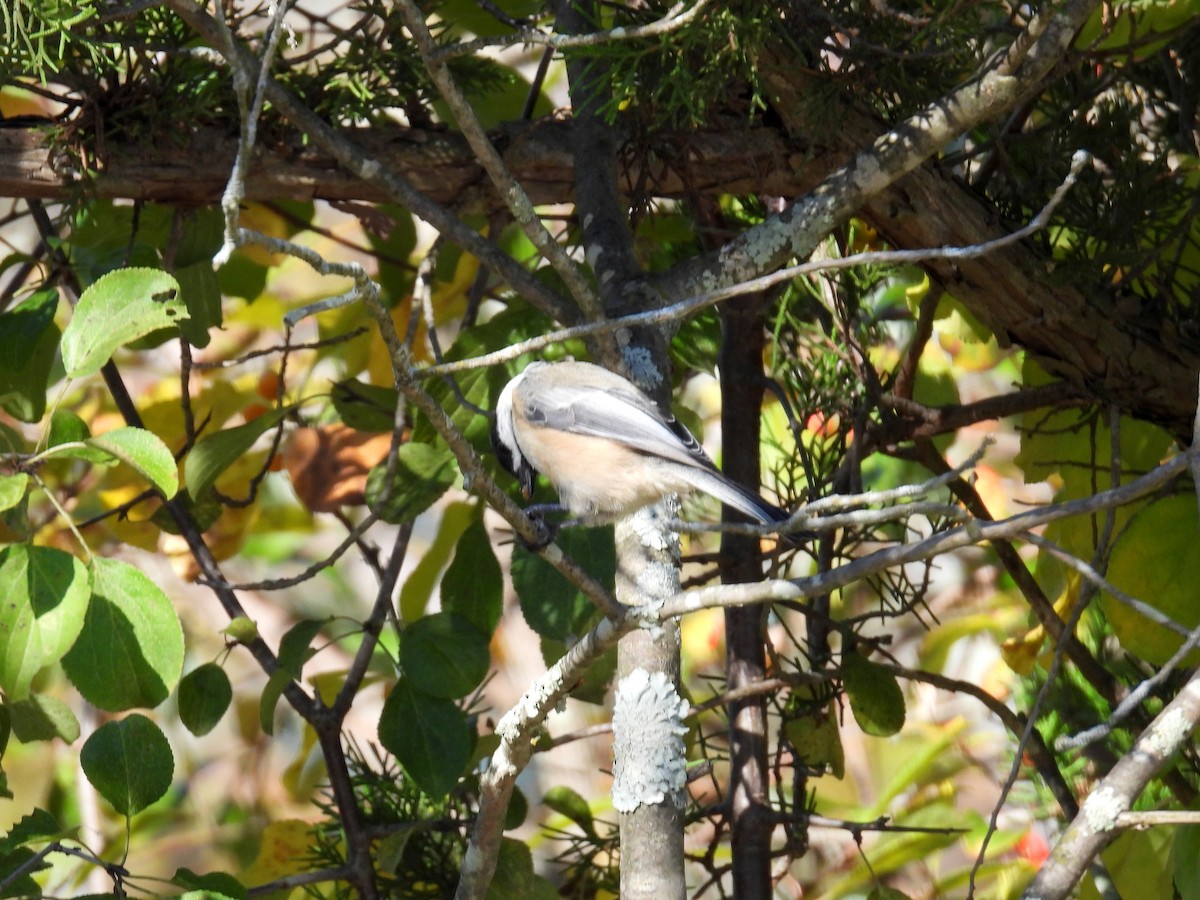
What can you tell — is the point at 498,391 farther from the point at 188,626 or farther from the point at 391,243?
the point at 188,626

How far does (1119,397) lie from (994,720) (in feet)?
4.90

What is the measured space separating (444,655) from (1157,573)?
108 centimetres

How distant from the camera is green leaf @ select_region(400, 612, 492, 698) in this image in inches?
73.1

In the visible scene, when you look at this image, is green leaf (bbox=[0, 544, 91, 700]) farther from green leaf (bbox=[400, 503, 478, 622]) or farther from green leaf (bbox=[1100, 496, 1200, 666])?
green leaf (bbox=[1100, 496, 1200, 666])

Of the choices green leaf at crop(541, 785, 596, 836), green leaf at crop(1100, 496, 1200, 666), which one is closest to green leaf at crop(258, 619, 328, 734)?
green leaf at crop(541, 785, 596, 836)

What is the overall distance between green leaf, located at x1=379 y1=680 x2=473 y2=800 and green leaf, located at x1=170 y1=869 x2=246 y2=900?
1.22 ft

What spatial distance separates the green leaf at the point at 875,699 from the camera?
192cm

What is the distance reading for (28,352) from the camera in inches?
71.6

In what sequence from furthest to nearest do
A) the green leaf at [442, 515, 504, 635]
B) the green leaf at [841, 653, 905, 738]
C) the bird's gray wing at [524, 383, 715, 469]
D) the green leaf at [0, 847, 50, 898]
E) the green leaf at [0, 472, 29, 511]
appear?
1. the green leaf at [442, 515, 504, 635]
2. the green leaf at [841, 653, 905, 738]
3. the bird's gray wing at [524, 383, 715, 469]
4. the green leaf at [0, 847, 50, 898]
5. the green leaf at [0, 472, 29, 511]

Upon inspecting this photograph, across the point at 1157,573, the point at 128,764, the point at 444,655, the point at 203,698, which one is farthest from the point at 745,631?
the point at 128,764

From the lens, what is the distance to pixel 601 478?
6.51 feet

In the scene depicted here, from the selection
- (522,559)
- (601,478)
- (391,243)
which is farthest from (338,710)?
(391,243)

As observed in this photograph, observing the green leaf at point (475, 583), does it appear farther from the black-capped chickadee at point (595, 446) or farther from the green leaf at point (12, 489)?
the green leaf at point (12, 489)

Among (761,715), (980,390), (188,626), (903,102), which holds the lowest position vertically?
(761,715)
